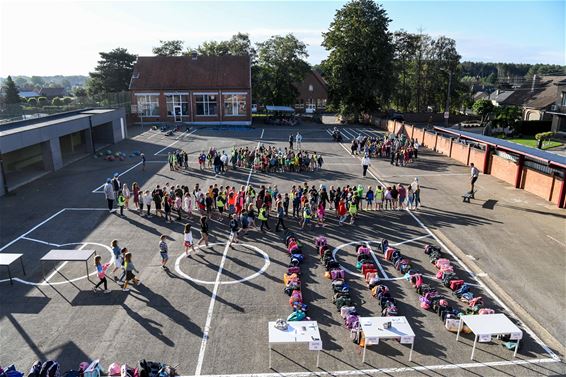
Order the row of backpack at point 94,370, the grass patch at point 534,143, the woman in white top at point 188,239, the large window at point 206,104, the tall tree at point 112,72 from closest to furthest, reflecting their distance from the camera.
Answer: the row of backpack at point 94,370 → the woman in white top at point 188,239 → the grass patch at point 534,143 → the large window at point 206,104 → the tall tree at point 112,72

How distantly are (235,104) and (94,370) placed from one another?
5138 cm

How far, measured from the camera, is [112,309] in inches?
517

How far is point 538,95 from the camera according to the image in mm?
62281

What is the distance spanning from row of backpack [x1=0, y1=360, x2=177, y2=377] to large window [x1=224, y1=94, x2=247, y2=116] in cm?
5069

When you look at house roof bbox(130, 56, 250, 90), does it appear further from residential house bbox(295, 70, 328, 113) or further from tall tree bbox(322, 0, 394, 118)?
residential house bbox(295, 70, 328, 113)

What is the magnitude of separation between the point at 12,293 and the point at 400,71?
225 feet

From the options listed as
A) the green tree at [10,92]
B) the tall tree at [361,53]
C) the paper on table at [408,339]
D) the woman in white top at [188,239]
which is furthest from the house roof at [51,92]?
the paper on table at [408,339]

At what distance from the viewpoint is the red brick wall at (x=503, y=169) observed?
27656mm

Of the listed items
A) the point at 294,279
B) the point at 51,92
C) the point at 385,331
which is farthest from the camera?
the point at 51,92

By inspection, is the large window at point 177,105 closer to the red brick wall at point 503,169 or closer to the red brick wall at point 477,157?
the red brick wall at point 477,157

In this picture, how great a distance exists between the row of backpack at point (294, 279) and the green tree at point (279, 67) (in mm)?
50638

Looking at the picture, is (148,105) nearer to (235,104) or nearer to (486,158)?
(235,104)

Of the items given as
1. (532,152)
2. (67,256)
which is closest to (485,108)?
(532,152)

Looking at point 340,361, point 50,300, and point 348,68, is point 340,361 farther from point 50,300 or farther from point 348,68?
point 348,68
